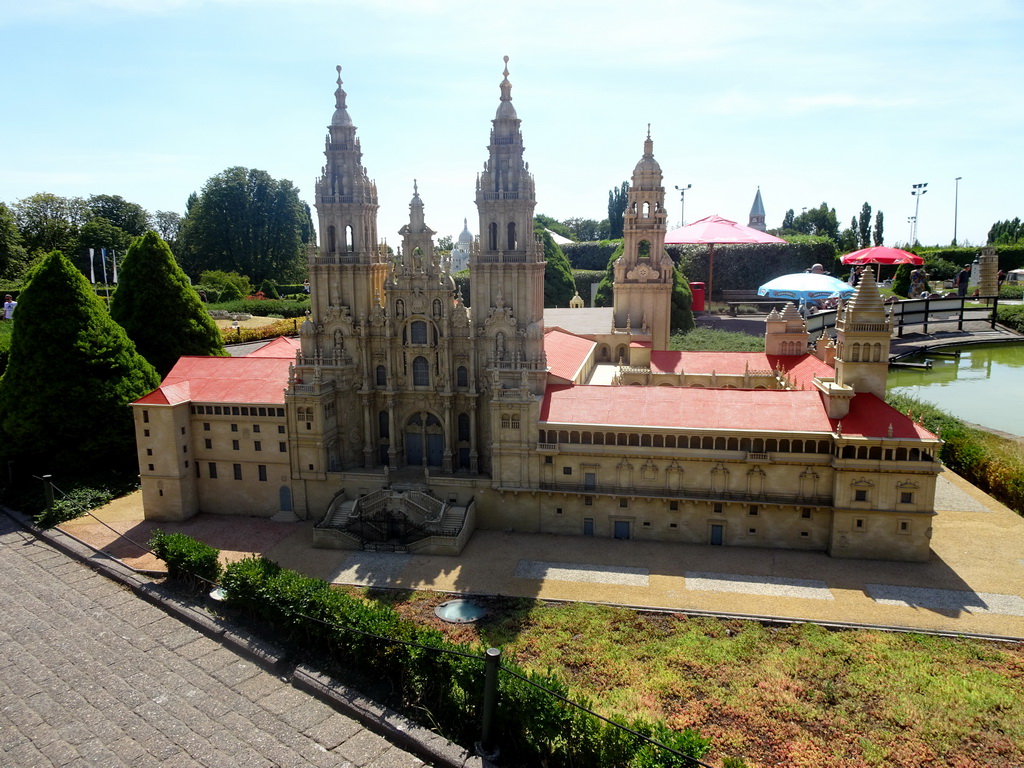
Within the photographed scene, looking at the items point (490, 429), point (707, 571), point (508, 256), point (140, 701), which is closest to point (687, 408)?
point (707, 571)

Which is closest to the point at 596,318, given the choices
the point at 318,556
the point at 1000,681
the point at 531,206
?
the point at 531,206

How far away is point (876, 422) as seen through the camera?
3688cm

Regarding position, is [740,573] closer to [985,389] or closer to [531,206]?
[531,206]

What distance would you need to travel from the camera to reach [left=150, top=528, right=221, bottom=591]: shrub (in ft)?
112

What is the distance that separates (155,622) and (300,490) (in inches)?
478

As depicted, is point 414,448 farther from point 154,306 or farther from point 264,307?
point 264,307

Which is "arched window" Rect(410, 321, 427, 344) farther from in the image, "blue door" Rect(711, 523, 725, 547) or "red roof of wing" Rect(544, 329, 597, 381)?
"blue door" Rect(711, 523, 725, 547)

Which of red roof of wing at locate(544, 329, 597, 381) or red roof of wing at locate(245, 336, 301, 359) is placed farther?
red roof of wing at locate(245, 336, 301, 359)

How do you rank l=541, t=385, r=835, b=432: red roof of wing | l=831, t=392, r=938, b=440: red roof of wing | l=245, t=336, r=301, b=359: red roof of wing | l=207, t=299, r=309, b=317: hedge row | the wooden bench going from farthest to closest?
the wooden bench → l=207, t=299, r=309, b=317: hedge row → l=245, t=336, r=301, b=359: red roof of wing → l=541, t=385, r=835, b=432: red roof of wing → l=831, t=392, r=938, b=440: red roof of wing

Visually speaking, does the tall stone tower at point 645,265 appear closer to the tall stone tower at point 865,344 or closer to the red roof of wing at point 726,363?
the red roof of wing at point 726,363

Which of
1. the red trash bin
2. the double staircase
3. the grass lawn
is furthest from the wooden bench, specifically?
the grass lawn

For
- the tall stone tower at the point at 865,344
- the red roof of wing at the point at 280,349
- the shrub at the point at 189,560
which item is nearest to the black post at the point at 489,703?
the shrub at the point at 189,560

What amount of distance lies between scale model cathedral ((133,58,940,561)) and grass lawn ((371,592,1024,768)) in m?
8.03

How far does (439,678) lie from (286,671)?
748 centimetres
